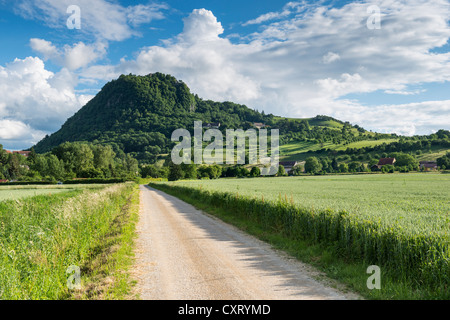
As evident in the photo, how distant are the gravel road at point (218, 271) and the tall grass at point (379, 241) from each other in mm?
1618

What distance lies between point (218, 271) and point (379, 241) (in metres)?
4.73

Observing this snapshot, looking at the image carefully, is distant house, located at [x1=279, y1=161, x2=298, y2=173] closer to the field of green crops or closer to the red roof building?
the red roof building

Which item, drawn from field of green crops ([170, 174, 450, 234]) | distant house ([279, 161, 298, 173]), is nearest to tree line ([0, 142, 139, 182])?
distant house ([279, 161, 298, 173])

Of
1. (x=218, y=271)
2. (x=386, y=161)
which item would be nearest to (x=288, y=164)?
(x=386, y=161)

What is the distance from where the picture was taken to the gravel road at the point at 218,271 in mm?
6961

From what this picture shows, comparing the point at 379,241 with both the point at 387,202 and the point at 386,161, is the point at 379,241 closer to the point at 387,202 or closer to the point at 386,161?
the point at 387,202

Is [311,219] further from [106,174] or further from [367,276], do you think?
[106,174]

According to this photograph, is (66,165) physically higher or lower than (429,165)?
higher

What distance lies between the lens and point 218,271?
28.4 feet

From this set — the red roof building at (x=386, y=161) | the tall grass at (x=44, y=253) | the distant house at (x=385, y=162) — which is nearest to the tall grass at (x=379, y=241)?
the tall grass at (x=44, y=253)

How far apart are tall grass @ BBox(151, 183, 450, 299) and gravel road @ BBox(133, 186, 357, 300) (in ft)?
5.31

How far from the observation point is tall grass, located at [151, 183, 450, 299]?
697 centimetres

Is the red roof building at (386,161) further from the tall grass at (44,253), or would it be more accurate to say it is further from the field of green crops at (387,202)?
the tall grass at (44,253)
